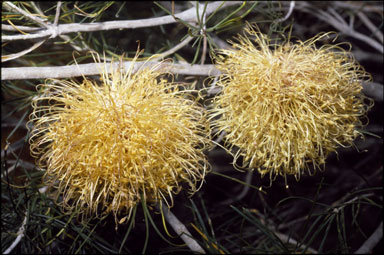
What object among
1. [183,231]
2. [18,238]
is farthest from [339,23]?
[18,238]

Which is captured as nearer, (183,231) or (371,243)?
(183,231)

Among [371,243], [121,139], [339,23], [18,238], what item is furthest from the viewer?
[339,23]

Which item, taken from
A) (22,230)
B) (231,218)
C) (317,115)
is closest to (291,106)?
(317,115)

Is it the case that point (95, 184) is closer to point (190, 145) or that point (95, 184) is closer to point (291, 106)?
point (190, 145)

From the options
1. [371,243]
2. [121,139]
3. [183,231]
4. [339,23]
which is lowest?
[371,243]

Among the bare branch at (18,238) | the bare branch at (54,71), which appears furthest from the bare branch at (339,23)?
the bare branch at (18,238)

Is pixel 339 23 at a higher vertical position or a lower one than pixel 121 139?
higher

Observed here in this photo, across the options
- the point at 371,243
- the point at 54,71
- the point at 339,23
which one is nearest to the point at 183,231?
the point at 54,71

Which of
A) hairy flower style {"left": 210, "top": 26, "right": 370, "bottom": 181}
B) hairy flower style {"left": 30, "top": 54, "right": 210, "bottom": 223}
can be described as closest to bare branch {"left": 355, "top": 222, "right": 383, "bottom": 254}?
hairy flower style {"left": 210, "top": 26, "right": 370, "bottom": 181}

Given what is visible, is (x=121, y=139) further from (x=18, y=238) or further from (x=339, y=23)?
(x=339, y=23)

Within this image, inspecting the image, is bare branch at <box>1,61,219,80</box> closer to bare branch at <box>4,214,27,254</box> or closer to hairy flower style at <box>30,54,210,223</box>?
hairy flower style at <box>30,54,210,223</box>

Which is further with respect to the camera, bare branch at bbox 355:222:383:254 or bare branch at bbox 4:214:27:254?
bare branch at bbox 355:222:383:254

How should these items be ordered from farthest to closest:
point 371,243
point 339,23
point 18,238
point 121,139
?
point 339,23
point 371,243
point 18,238
point 121,139
